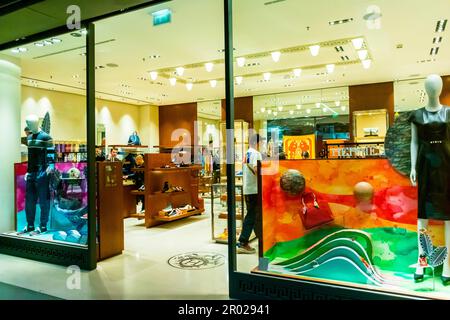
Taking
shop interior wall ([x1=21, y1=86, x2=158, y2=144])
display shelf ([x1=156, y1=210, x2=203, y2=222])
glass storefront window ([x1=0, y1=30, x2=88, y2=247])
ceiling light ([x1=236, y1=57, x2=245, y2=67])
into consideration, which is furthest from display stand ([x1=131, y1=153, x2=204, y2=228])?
ceiling light ([x1=236, y1=57, x2=245, y2=67])

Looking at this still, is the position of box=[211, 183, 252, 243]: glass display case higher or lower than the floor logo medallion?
higher

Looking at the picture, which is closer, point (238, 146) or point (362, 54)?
point (238, 146)

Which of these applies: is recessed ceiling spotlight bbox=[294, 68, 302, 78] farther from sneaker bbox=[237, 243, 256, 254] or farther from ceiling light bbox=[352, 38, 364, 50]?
sneaker bbox=[237, 243, 256, 254]

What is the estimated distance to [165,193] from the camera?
6.77 m

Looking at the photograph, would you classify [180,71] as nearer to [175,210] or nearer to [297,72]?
A: [297,72]

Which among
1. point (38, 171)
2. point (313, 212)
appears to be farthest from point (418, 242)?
point (38, 171)

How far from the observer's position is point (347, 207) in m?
3.11

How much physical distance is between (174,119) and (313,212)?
956cm

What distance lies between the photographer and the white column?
206 inches

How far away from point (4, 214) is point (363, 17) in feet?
19.7

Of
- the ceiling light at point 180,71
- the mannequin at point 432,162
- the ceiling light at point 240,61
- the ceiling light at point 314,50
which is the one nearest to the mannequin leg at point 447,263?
the mannequin at point 432,162

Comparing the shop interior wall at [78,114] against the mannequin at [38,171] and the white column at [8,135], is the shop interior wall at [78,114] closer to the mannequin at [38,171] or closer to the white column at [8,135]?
the white column at [8,135]

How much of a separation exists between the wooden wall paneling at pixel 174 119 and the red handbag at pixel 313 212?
8.98 m

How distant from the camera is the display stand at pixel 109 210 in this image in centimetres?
443
